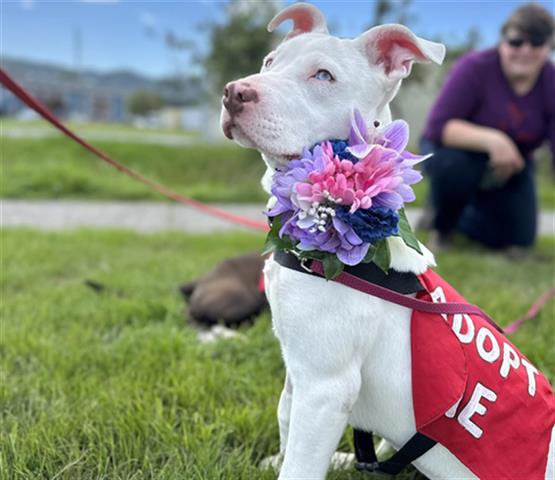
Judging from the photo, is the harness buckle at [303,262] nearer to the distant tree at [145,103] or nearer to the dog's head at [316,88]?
the dog's head at [316,88]

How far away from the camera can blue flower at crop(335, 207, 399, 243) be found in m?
1.33

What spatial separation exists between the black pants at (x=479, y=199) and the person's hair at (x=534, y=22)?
0.97m

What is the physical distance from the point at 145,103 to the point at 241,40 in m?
52.0

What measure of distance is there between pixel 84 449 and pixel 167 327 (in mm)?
1174

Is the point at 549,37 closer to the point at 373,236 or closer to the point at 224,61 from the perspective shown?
the point at 373,236

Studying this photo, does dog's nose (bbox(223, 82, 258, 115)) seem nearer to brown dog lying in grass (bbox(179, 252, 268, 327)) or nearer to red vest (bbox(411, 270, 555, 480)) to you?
red vest (bbox(411, 270, 555, 480))

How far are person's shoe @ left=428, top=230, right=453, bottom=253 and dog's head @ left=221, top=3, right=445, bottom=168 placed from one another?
3800mm

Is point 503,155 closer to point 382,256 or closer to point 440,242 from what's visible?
point 440,242

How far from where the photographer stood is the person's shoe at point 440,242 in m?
5.16

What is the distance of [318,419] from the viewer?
1377mm

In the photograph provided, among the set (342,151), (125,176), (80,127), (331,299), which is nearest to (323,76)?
(342,151)

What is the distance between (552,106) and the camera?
433cm

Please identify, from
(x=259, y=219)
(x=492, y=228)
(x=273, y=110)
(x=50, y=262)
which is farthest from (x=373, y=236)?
(x=259, y=219)

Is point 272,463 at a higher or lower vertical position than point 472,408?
lower
